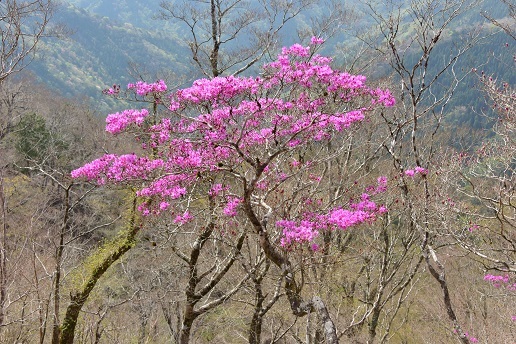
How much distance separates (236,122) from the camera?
5.95 m

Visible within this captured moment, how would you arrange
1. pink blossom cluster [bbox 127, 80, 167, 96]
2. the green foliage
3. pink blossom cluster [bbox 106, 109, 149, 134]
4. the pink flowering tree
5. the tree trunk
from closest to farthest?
the pink flowering tree < pink blossom cluster [bbox 127, 80, 167, 96] < pink blossom cluster [bbox 106, 109, 149, 134] < the tree trunk < the green foliage

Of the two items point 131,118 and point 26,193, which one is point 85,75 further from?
point 131,118

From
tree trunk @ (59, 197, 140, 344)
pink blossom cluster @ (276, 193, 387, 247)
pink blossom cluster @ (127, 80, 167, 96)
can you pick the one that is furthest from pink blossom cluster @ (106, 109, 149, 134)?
tree trunk @ (59, 197, 140, 344)

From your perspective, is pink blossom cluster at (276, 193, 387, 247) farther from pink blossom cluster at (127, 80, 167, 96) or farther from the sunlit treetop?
pink blossom cluster at (127, 80, 167, 96)

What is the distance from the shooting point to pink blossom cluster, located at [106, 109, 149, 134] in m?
6.24

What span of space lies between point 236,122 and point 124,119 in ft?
5.79

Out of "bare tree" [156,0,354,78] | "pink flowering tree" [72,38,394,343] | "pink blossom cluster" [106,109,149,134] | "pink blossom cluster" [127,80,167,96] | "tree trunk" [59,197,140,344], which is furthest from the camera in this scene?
"tree trunk" [59,197,140,344]

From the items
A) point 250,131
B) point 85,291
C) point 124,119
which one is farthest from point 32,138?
point 250,131

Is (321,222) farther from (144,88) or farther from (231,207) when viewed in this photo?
(144,88)

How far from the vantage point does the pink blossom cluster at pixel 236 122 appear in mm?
5711

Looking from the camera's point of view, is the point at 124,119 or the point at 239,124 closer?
the point at 239,124

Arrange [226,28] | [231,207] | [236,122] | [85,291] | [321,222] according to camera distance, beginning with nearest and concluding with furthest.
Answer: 1. [236,122]
2. [321,222]
3. [231,207]
4. [226,28]
5. [85,291]

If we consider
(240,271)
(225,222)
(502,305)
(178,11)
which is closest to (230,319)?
(240,271)

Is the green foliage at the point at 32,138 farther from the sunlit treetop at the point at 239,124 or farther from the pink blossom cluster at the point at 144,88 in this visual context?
the pink blossom cluster at the point at 144,88
